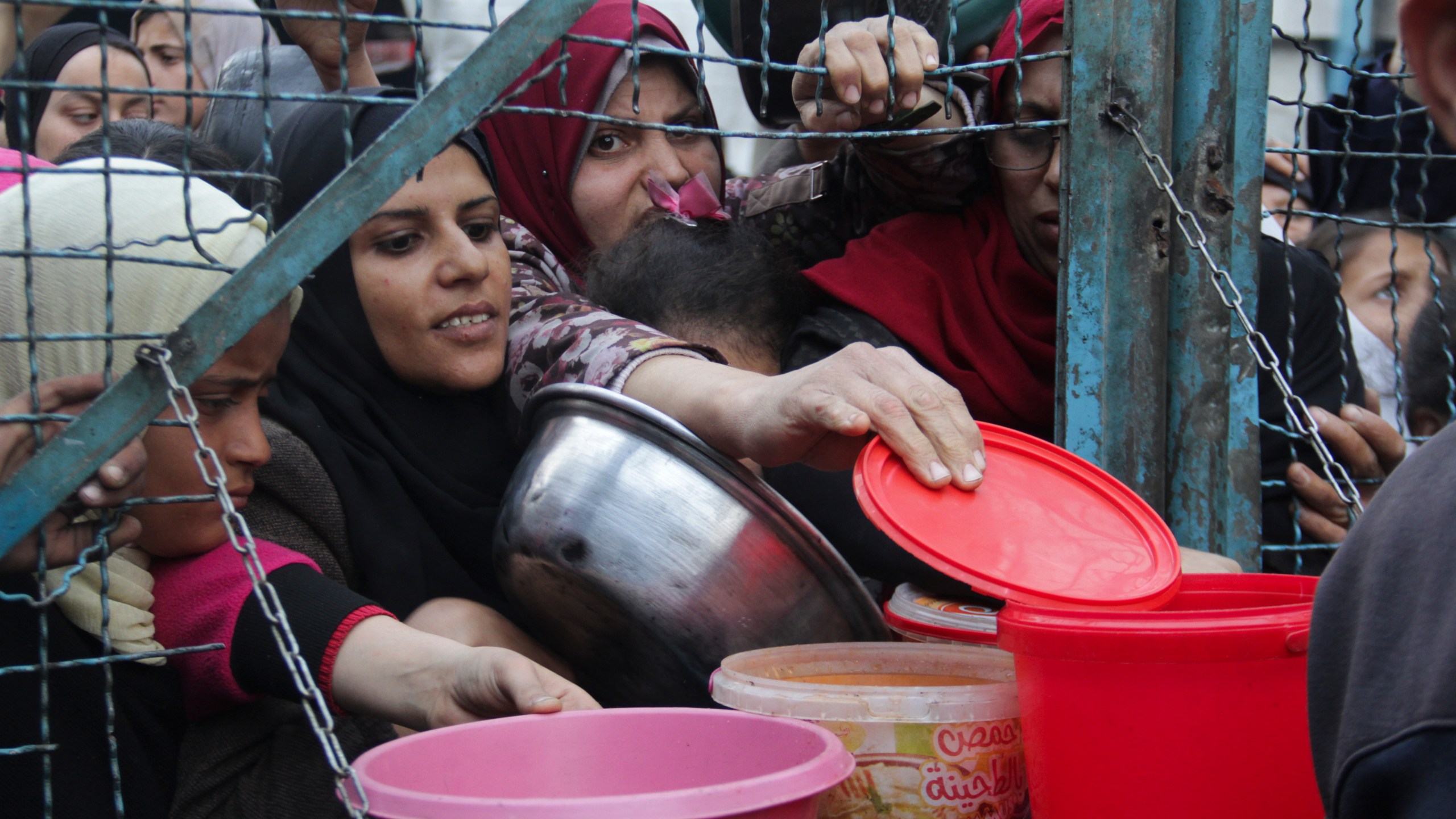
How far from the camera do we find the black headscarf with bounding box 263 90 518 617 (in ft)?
5.80

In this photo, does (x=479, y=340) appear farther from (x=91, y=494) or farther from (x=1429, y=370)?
(x=1429, y=370)

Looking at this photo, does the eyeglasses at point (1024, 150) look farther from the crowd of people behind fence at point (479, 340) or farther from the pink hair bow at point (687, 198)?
the pink hair bow at point (687, 198)

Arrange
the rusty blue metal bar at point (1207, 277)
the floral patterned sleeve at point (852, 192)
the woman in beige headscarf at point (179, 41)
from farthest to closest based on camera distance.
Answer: the woman in beige headscarf at point (179, 41)
the floral patterned sleeve at point (852, 192)
the rusty blue metal bar at point (1207, 277)

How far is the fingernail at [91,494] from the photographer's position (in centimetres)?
118

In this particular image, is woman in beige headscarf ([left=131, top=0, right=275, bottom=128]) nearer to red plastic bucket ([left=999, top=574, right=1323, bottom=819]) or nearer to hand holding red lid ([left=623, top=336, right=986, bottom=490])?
hand holding red lid ([left=623, top=336, right=986, bottom=490])

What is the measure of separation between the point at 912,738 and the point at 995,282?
113 cm

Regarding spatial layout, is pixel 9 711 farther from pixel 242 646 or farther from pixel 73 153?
pixel 73 153

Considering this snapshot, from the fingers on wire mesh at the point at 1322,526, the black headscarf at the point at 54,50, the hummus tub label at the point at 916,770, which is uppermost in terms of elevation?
the black headscarf at the point at 54,50

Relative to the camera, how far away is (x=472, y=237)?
6.53 ft

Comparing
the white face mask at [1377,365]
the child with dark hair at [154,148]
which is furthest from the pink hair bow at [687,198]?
the white face mask at [1377,365]

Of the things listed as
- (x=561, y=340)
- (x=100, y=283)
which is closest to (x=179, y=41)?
(x=561, y=340)

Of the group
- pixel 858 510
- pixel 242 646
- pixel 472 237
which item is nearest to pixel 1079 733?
pixel 858 510

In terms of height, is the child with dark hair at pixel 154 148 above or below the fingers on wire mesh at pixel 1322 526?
above

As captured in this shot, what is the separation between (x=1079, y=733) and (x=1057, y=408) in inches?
27.2
